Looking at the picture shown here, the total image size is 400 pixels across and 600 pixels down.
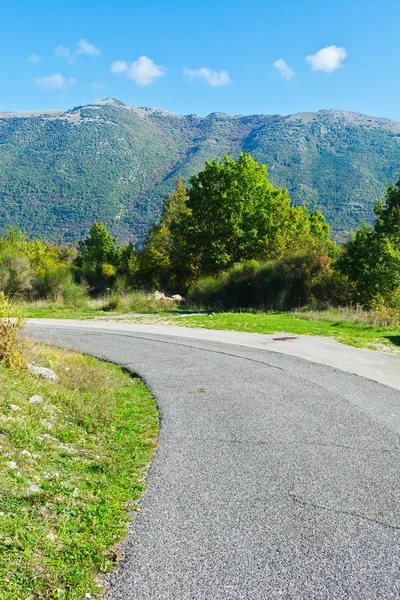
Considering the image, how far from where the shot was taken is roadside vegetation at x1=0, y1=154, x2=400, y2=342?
2447 cm

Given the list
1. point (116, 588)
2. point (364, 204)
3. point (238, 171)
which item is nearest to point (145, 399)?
point (116, 588)

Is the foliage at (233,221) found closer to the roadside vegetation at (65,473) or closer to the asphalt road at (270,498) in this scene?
the asphalt road at (270,498)

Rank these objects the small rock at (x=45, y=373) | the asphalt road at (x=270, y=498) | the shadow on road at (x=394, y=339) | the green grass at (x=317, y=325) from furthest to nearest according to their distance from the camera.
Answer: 1. the green grass at (x=317, y=325)
2. the shadow on road at (x=394, y=339)
3. the small rock at (x=45, y=373)
4. the asphalt road at (x=270, y=498)

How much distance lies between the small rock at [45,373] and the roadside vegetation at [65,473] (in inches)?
6.9

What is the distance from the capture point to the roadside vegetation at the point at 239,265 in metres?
24.5

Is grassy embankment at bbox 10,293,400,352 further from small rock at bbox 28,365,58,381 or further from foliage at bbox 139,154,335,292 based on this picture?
foliage at bbox 139,154,335,292

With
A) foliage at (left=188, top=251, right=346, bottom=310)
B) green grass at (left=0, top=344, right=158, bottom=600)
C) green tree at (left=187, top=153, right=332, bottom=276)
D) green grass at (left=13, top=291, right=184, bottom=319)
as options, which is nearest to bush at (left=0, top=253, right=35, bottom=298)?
green grass at (left=13, top=291, right=184, bottom=319)

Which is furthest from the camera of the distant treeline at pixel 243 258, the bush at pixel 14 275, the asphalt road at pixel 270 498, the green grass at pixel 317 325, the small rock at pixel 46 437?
the bush at pixel 14 275

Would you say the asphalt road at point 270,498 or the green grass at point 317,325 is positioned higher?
the green grass at point 317,325

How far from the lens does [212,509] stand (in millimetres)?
4355

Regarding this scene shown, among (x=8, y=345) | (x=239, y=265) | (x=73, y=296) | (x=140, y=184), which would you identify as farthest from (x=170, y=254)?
(x=140, y=184)

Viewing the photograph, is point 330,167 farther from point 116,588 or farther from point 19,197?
point 116,588

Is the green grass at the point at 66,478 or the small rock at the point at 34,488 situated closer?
the green grass at the point at 66,478

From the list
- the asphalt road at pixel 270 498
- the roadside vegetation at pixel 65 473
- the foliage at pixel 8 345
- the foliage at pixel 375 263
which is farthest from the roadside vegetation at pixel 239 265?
the foliage at pixel 8 345
